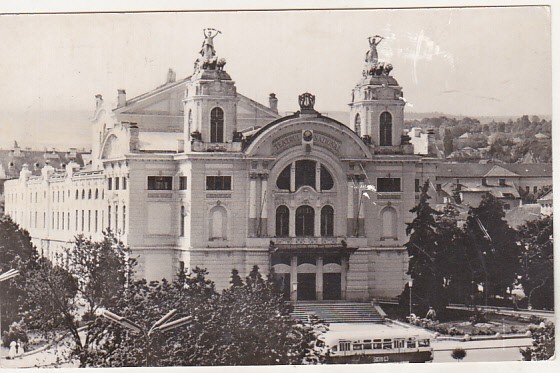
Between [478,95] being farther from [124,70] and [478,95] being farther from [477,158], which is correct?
[124,70]

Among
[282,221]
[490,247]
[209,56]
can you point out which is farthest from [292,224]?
[490,247]

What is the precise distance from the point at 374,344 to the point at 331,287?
0.59m

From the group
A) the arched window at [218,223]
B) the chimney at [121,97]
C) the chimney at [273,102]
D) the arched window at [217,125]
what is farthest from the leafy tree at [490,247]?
the chimney at [121,97]

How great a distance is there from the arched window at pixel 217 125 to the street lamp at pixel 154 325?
4.69 feet

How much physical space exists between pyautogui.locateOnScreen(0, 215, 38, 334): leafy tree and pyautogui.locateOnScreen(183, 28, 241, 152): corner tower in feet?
4.96

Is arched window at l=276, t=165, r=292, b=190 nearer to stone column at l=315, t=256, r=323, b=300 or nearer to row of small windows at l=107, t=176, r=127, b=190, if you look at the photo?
stone column at l=315, t=256, r=323, b=300

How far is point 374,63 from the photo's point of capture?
330 inches

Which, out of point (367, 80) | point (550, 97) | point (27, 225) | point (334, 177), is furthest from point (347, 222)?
point (27, 225)

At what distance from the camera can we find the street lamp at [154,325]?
27.3ft

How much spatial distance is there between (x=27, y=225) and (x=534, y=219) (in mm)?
4098

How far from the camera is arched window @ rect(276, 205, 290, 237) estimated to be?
8562 mm

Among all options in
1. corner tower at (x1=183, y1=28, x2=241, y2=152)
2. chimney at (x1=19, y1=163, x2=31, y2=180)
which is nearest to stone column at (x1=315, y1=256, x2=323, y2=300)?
corner tower at (x1=183, y1=28, x2=241, y2=152)

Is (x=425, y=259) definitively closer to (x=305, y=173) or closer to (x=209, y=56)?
(x=305, y=173)

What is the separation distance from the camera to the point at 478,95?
332 inches
